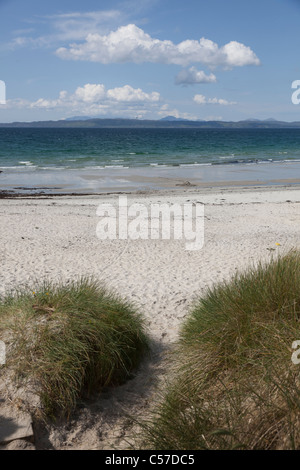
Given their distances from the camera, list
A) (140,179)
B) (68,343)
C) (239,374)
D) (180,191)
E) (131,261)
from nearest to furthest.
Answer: (239,374)
(68,343)
(131,261)
(180,191)
(140,179)

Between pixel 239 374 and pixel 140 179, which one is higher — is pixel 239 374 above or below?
below

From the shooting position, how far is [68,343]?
4406 millimetres

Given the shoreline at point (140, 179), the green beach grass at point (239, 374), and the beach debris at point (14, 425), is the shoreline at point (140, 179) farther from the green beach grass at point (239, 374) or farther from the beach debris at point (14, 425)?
the beach debris at point (14, 425)

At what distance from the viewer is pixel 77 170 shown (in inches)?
1347

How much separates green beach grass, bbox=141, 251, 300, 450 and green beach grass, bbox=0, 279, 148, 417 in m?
0.69

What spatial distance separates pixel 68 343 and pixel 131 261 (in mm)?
5872

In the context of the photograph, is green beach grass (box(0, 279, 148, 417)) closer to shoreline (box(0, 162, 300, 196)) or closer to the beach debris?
the beach debris

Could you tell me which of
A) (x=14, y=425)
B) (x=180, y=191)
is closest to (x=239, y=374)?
(x=14, y=425)

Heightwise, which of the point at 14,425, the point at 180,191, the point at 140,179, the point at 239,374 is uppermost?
the point at 140,179

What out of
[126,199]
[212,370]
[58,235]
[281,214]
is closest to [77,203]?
[126,199]

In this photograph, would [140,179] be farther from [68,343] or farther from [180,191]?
[68,343]

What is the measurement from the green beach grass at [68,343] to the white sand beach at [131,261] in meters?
0.21

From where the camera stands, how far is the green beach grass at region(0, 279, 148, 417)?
420 cm

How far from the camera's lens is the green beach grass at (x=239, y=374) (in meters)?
3.05
